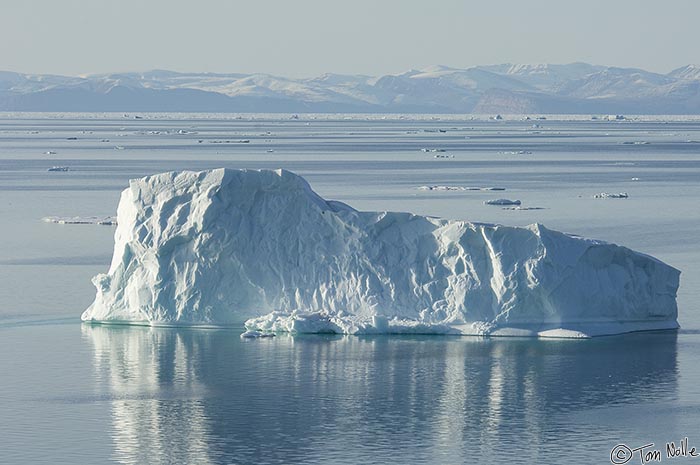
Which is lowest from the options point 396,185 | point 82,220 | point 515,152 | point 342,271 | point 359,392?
point 359,392

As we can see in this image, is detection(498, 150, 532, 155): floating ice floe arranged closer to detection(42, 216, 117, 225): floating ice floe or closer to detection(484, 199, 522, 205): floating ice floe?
detection(484, 199, 522, 205): floating ice floe

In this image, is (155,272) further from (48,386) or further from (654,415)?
(654,415)

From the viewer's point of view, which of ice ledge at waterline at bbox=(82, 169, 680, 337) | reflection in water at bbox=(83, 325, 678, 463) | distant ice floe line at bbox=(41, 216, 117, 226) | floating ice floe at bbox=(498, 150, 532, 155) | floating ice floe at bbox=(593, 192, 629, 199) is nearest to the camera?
reflection in water at bbox=(83, 325, 678, 463)

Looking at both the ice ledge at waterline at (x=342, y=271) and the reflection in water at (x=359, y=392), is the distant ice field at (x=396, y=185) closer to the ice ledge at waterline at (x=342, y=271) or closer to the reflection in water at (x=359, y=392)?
the ice ledge at waterline at (x=342, y=271)

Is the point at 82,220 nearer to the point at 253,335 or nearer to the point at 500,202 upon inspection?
the point at 500,202
